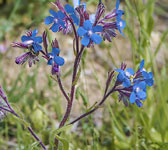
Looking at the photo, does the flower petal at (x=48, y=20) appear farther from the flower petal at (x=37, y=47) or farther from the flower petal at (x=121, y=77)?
the flower petal at (x=121, y=77)

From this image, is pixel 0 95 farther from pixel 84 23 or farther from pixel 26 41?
pixel 84 23

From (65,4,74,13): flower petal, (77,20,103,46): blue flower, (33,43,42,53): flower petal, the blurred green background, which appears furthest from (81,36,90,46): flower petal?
the blurred green background

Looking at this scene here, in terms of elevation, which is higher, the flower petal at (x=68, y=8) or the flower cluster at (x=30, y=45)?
the flower petal at (x=68, y=8)

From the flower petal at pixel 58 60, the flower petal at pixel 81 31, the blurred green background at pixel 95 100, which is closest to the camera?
the flower petal at pixel 81 31

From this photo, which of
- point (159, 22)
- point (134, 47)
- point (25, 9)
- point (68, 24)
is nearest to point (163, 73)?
point (134, 47)

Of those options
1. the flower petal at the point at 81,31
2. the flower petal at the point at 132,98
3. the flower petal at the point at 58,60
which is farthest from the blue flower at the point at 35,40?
the flower petal at the point at 132,98
